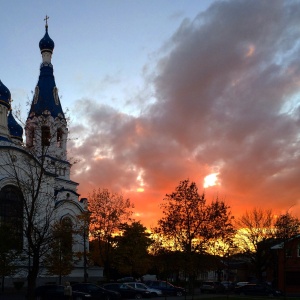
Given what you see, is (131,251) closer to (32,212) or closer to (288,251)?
(288,251)

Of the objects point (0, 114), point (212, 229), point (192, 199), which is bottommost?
point (212, 229)

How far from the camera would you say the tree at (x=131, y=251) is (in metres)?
55.2

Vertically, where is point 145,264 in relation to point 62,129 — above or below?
below

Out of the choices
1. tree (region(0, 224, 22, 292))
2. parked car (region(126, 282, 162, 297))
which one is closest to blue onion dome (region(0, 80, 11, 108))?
tree (region(0, 224, 22, 292))

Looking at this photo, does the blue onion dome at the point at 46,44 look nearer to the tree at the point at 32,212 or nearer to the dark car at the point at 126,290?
the tree at the point at 32,212

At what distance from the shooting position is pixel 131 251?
2245 inches

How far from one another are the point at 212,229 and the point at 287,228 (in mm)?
19721

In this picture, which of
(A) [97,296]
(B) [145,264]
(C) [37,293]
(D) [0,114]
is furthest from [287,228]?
(D) [0,114]

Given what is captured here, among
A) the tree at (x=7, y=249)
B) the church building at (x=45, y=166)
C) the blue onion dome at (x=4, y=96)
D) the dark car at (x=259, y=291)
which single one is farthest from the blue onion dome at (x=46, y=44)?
the dark car at (x=259, y=291)

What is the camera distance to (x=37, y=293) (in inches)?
1296

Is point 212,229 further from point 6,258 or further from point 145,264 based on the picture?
point 145,264

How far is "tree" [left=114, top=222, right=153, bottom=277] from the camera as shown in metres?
55.2

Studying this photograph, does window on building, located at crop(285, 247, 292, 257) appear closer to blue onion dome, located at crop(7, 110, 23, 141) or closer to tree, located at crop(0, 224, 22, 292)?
tree, located at crop(0, 224, 22, 292)

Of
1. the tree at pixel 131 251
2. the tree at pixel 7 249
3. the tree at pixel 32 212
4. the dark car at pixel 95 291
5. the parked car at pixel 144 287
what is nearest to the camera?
the tree at pixel 32 212
